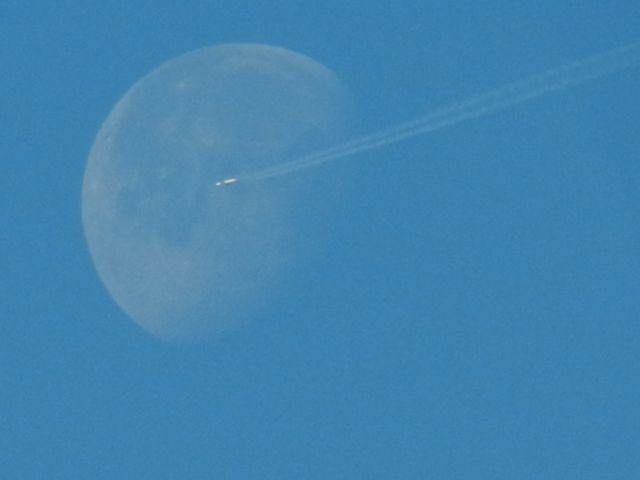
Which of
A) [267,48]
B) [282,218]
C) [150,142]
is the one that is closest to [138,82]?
[150,142]

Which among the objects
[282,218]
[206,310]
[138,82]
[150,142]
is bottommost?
[206,310]

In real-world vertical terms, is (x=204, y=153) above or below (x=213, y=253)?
above

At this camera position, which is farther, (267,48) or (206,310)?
(267,48)

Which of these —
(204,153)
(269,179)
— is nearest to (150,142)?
(204,153)

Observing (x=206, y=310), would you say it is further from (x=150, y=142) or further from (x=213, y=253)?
(x=150, y=142)

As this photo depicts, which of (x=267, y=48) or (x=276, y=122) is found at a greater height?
(x=267, y=48)

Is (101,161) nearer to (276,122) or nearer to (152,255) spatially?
(152,255)
